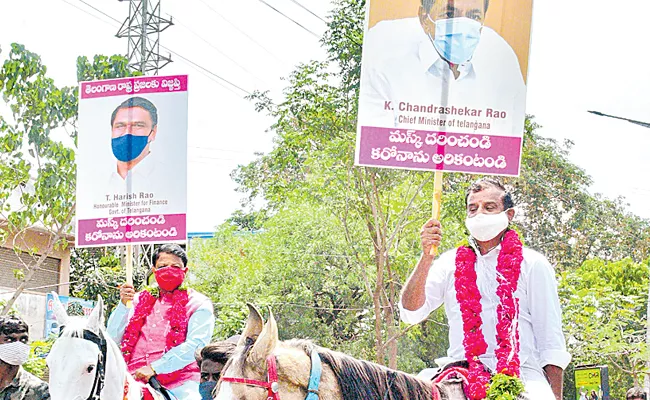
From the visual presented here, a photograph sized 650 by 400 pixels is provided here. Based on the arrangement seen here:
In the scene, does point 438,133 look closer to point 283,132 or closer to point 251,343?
point 251,343

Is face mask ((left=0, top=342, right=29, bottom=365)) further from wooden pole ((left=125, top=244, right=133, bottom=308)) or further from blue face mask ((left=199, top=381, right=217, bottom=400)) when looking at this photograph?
blue face mask ((left=199, top=381, right=217, bottom=400))

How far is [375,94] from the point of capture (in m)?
6.82

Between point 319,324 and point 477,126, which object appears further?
point 319,324

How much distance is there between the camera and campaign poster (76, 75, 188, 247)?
948cm

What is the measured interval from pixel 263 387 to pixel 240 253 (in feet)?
92.8

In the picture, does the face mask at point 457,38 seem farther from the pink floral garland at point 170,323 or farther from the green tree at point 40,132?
the green tree at point 40,132

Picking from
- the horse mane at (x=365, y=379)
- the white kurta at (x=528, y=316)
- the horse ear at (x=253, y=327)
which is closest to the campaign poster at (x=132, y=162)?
the white kurta at (x=528, y=316)

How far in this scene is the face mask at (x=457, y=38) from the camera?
6816mm

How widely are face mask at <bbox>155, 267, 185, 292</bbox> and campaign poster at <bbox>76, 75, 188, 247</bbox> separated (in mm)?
1186

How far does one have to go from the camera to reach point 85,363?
6117 millimetres

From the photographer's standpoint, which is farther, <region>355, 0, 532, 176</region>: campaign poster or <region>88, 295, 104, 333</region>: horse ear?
<region>355, 0, 532, 176</region>: campaign poster

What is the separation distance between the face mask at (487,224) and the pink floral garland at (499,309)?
0.29ft

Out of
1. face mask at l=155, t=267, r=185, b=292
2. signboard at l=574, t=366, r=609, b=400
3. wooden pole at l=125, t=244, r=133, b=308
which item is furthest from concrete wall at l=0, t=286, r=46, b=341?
face mask at l=155, t=267, r=185, b=292

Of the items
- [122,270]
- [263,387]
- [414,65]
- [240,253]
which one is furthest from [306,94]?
[263,387]
